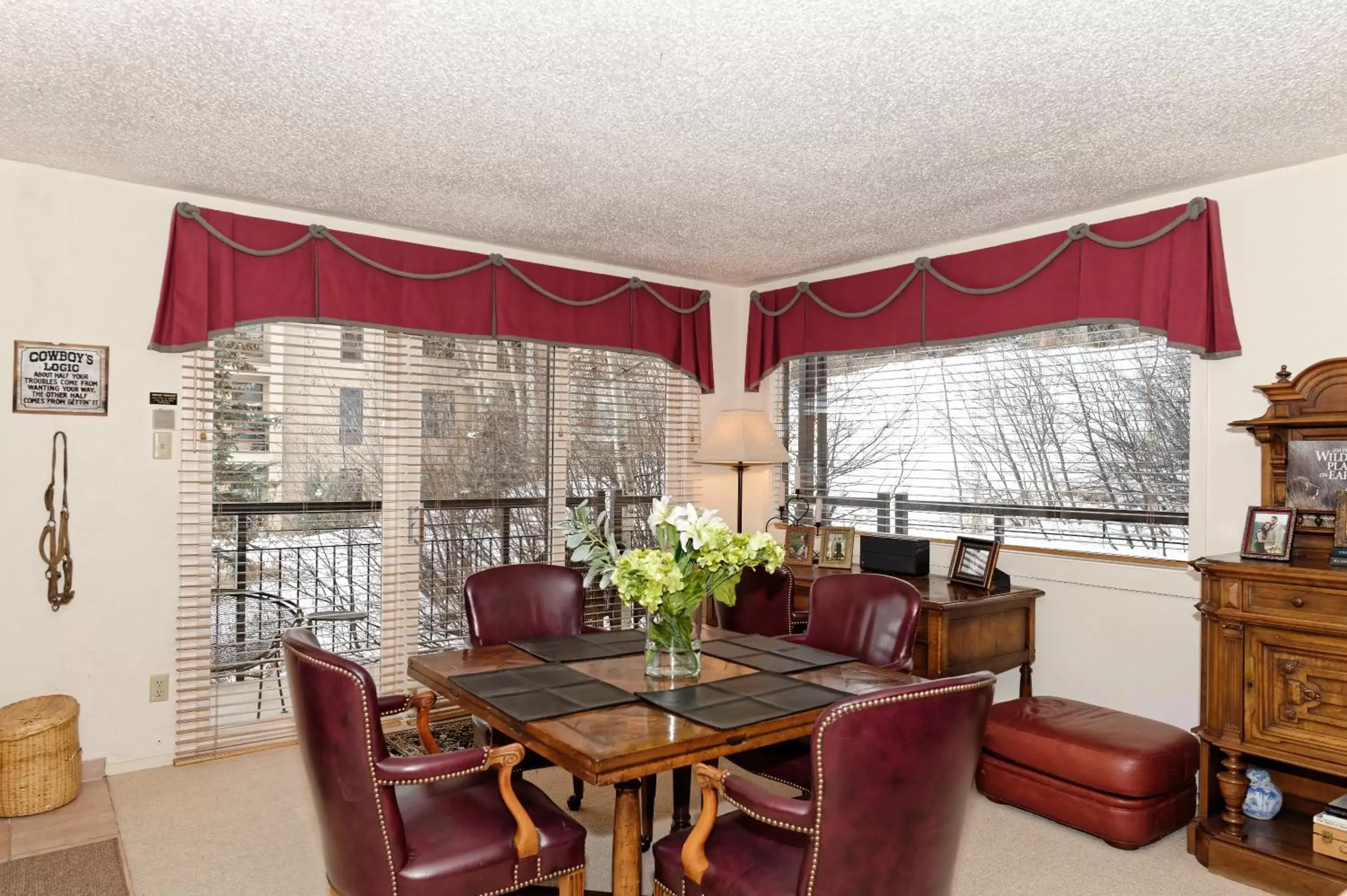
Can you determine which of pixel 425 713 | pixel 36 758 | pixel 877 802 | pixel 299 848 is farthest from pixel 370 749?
pixel 36 758

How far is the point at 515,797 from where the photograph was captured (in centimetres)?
203

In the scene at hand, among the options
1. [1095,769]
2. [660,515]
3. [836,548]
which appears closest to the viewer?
[660,515]

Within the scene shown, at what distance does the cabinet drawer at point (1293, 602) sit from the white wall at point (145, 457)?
2.01 feet

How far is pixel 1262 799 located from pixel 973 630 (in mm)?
1140

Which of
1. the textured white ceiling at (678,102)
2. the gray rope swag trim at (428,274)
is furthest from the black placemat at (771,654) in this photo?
the gray rope swag trim at (428,274)

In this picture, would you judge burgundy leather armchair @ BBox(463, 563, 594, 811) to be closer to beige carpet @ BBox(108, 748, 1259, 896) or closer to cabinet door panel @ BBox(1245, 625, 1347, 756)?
beige carpet @ BBox(108, 748, 1259, 896)

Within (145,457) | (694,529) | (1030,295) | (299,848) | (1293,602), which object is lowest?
(299,848)

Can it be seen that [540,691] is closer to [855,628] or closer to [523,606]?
[523,606]

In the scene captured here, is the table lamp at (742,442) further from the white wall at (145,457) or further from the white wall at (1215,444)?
the white wall at (145,457)

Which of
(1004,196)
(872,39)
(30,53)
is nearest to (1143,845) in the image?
(1004,196)

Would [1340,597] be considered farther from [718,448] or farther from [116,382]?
[116,382]

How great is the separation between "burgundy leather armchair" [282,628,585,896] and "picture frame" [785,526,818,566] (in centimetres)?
265

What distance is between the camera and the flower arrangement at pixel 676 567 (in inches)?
91.5

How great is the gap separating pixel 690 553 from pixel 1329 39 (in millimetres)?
2186
